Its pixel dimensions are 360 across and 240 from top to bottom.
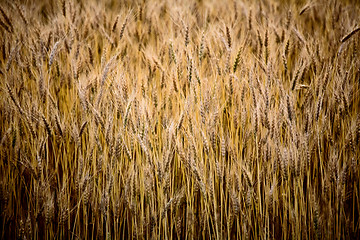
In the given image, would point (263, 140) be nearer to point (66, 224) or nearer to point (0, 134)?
point (66, 224)

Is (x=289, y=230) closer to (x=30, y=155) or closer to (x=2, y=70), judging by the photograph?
(x=30, y=155)

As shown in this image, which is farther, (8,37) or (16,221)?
(8,37)

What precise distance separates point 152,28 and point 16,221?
175 centimetres

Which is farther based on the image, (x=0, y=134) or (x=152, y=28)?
(x=152, y=28)

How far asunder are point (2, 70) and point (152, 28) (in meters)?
1.24

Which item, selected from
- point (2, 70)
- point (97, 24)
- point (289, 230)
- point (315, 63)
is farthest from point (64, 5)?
point (289, 230)

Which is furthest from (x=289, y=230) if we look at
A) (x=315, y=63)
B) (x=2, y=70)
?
(x=2, y=70)

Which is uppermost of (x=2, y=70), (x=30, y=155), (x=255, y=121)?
(x=2, y=70)

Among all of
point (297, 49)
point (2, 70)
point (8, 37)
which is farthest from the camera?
point (297, 49)

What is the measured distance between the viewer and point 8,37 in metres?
1.53

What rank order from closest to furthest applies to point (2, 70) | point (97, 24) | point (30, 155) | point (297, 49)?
point (30, 155), point (2, 70), point (297, 49), point (97, 24)

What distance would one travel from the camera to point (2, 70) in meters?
1.28

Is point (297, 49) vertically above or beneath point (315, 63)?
above

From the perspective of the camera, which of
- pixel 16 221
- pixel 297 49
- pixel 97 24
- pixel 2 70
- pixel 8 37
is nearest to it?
pixel 16 221
